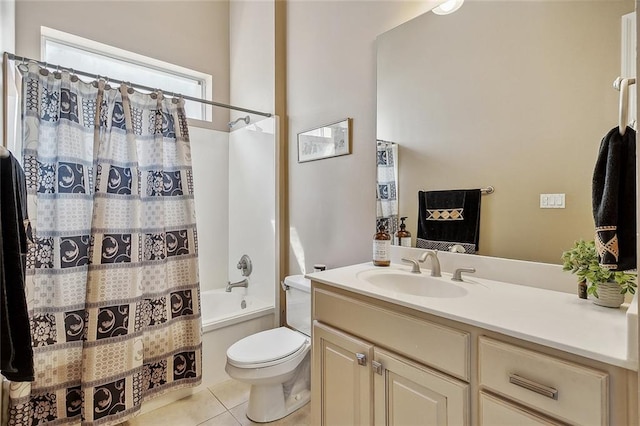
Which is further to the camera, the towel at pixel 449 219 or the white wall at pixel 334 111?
the white wall at pixel 334 111

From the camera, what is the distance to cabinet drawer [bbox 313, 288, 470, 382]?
948 mm

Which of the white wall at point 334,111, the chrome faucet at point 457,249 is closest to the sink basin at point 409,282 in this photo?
the chrome faucet at point 457,249

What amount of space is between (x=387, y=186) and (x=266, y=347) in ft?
3.80

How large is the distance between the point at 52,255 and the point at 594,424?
213 cm

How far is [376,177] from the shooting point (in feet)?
5.98

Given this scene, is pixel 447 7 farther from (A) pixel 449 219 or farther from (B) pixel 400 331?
(B) pixel 400 331

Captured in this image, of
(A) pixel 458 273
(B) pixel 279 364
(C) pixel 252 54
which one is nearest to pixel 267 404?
(B) pixel 279 364

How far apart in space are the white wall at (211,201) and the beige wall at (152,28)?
0.23 m

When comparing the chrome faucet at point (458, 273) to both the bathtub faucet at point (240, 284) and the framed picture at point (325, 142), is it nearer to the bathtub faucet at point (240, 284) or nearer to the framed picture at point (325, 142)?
the framed picture at point (325, 142)

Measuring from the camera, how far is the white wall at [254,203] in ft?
8.13

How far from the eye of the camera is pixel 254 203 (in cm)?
267

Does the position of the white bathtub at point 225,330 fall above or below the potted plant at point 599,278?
below

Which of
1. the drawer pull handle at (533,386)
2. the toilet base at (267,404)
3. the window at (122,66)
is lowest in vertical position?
the toilet base at (267,404)

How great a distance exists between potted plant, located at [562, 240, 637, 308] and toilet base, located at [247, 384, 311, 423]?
1575mm
